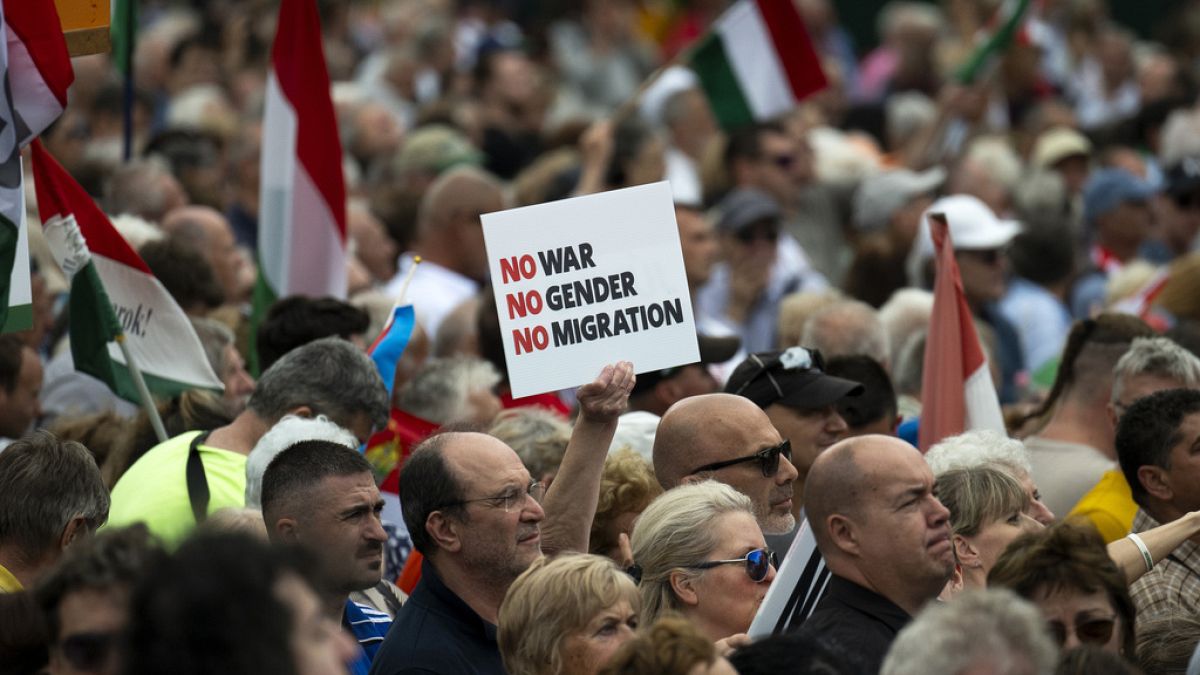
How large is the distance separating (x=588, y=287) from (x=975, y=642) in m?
2.74

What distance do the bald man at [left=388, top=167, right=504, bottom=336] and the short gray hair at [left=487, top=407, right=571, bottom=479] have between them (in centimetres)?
349

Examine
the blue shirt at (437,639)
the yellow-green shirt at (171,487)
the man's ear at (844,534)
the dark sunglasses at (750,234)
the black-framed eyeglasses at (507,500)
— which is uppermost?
the man's ear at (844,534)

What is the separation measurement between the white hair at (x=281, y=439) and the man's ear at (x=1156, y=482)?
8.81 feet

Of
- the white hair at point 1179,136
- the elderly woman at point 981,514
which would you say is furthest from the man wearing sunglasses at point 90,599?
Result: the white hair at point 1179,136

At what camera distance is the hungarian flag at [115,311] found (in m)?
6.93

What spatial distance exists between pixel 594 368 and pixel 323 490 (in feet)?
3.49

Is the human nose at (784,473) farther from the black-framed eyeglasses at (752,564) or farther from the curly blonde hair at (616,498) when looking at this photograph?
the black-framed eyeglasses at (752,564)

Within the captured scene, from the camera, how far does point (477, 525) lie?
5.50 m

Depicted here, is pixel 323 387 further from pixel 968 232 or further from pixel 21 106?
pixel 968 232

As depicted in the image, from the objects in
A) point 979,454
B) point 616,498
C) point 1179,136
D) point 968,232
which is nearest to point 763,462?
point 616,498

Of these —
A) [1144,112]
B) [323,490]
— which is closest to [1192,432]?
[323,490]

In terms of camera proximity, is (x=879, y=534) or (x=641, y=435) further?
(x=641, y=435)

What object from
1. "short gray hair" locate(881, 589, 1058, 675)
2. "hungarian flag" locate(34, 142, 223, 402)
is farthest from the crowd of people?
"hungarian flag" locate(34, 142, 223, 402)

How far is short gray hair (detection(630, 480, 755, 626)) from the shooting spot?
5.35 meters
